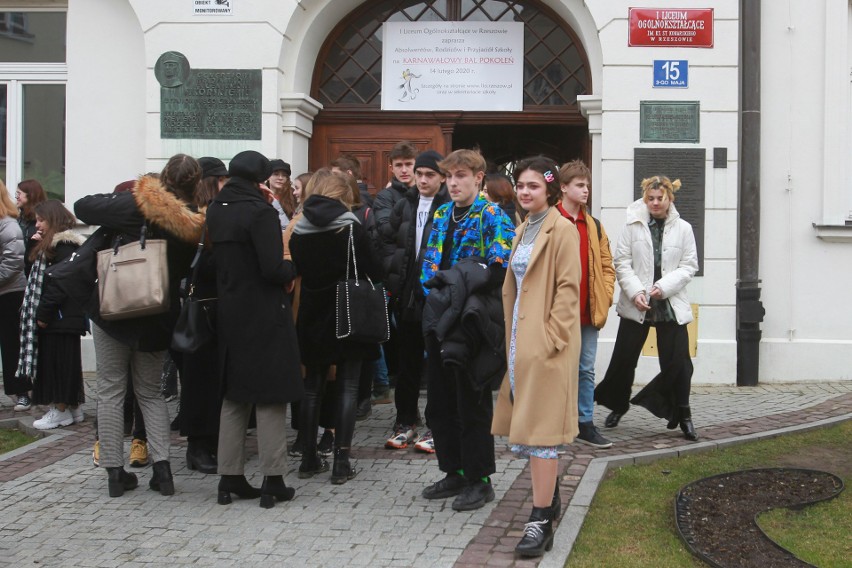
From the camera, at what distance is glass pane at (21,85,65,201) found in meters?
10.9

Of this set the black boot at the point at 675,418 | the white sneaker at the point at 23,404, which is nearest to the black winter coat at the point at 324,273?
the black boot at the point at 675,418

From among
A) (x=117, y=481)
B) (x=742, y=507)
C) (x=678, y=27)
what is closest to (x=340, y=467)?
(x=117, y=481)

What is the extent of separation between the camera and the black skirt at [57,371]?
784cm

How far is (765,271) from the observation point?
9.86 metres

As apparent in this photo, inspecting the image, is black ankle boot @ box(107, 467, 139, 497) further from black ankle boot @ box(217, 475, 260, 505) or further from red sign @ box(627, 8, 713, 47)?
red sign @ box(627, 8, 713, 47)

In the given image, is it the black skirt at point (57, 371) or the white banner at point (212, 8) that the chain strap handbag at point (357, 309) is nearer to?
the black skirt at point (57, 371)

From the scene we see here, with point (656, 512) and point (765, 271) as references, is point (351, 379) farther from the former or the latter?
point (765, 271)

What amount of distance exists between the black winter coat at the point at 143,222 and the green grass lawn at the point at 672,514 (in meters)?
→ 2.66

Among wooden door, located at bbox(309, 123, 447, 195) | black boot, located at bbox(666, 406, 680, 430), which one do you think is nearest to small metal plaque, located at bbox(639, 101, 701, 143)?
wooden door, located at bbox(309, 123, 447, 195)

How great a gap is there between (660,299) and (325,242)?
2.55m

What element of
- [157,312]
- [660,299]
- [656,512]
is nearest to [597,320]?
[660,299]

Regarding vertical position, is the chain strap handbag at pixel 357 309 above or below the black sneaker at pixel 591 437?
above

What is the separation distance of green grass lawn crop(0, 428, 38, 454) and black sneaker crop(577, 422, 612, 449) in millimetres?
4062

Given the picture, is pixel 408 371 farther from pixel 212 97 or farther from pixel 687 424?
pixel 212 97
